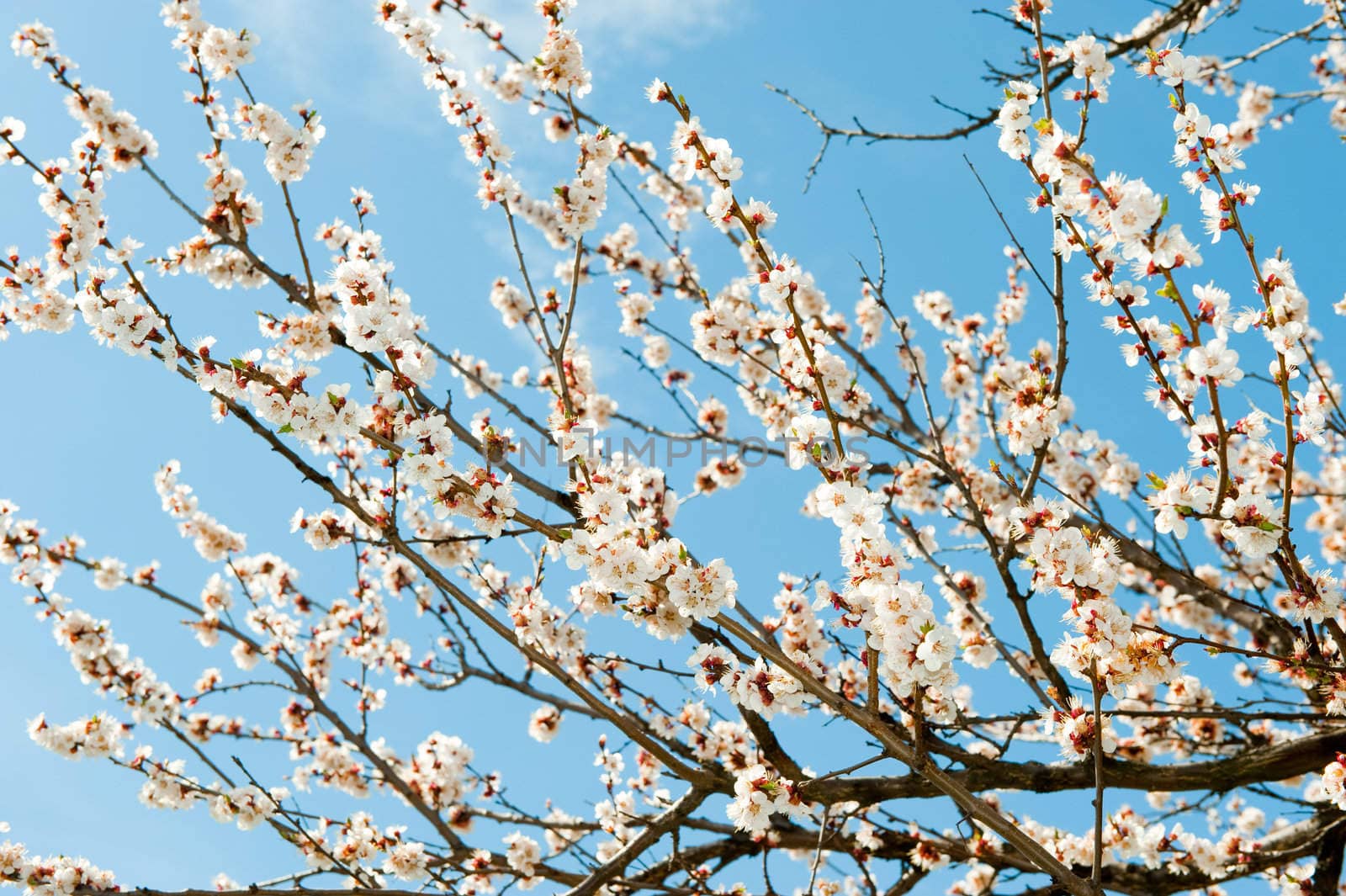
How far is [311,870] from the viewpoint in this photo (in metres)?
4.64

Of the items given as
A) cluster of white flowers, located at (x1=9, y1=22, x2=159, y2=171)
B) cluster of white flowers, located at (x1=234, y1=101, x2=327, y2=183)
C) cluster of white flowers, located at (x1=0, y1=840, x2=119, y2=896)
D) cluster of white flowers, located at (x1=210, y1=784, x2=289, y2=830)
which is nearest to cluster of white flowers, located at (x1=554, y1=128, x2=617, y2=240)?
cluster of white flowers, located at (x1=234, y1=101, x2=327, y2=183)

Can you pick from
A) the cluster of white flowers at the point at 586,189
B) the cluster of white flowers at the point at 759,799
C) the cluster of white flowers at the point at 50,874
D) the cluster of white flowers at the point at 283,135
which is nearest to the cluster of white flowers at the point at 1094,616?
the cluster of white flowers at the point at 759,799

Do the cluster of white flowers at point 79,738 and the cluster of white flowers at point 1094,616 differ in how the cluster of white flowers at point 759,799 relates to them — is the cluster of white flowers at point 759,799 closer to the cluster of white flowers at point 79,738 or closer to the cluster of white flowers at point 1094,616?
the cluster of white flowers at point 1094,616

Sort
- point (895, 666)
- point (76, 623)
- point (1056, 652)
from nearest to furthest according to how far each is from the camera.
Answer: point (895, 666) < point (1056, 652) < point (76, 623)

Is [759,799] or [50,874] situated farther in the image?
[50,874]

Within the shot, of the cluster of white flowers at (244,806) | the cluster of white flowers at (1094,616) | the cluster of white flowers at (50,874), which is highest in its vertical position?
the cluster of white flowers at (1094,616)

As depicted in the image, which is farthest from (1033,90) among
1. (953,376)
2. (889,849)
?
(953,376)

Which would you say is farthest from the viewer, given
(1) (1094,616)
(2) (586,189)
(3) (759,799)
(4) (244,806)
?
(4) (244,806)

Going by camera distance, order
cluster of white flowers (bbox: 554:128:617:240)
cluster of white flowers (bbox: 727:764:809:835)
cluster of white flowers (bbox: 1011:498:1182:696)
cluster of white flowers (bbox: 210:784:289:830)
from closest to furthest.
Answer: cluster of white flowers (bbox: 1011:498:1182:696), cluster of white flowers (bbox: 727:764:809:835), cluster of white flowers (bbox: 554:128:617:240), cluster of white flowers (bbox: 210:784:289:830)

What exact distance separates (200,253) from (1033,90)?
4.21m

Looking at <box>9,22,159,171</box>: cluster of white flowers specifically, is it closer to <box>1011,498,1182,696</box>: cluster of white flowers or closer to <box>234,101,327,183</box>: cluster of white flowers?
<box>234,101,327,183</box>: cluster of white flowers

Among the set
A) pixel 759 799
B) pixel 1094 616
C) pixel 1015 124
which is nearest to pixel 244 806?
pixel 759 799

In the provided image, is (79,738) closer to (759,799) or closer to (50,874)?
(50,874)

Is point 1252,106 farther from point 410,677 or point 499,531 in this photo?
point 410,677
